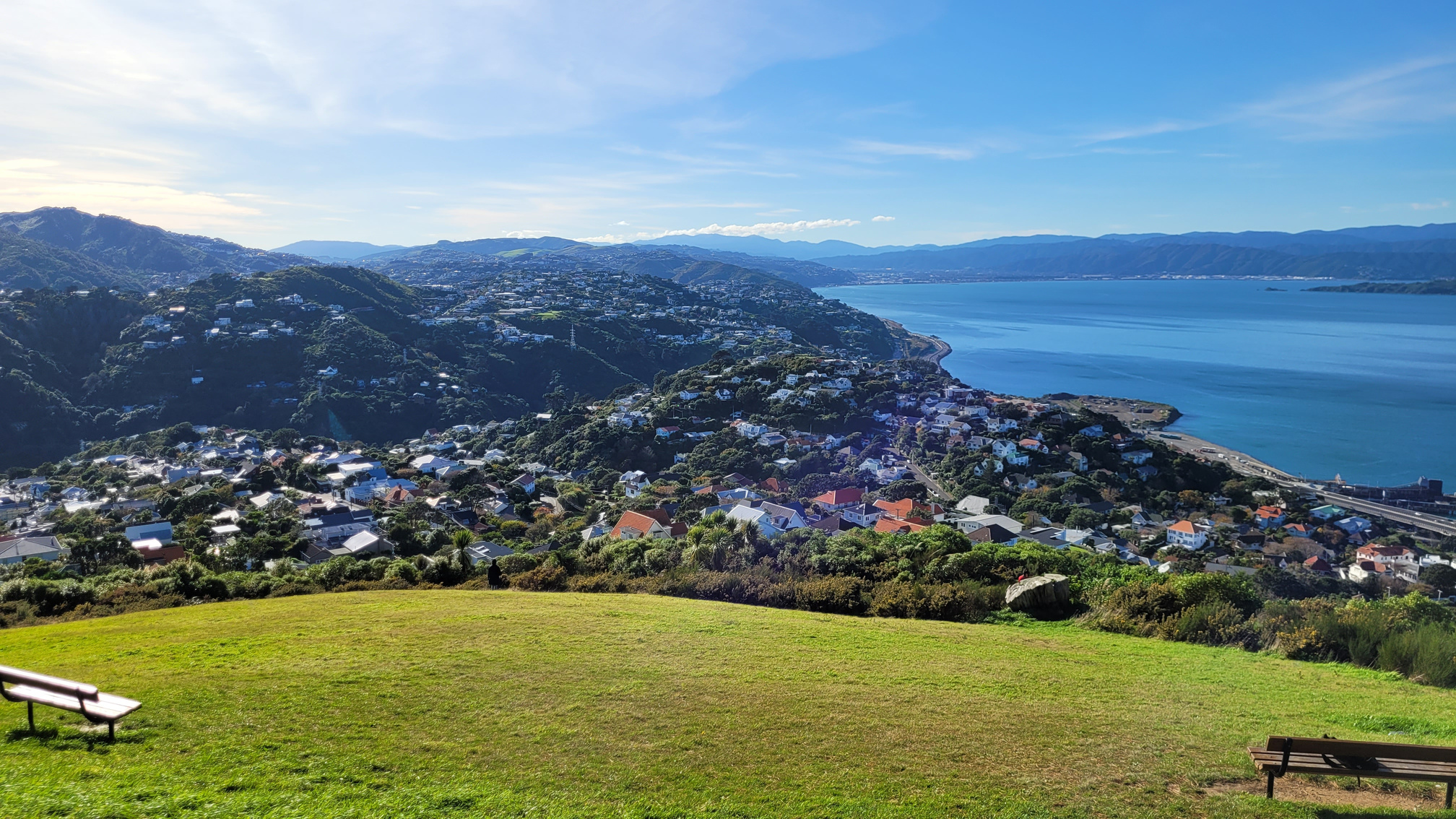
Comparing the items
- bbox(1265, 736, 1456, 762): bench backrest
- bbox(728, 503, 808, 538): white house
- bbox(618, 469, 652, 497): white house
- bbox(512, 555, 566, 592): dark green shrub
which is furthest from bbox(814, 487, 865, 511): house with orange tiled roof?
bbox(1265, 736, 1456, 762): bench backrest

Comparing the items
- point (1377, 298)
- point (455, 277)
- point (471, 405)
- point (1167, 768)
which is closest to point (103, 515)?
point (471, 405)

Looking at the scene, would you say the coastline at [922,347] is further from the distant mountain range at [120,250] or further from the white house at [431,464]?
the distant mountain range at [120,250]

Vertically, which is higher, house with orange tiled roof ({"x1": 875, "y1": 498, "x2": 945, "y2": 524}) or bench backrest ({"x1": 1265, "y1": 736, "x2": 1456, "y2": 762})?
bench backrest ({"x1": 1265, "y1": 736, "x2": 1456, "y2": 762})

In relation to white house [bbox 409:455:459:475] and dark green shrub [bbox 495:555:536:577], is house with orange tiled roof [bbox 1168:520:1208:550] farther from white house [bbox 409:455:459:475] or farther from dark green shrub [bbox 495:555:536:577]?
white house [bbox 409:455:459:475]

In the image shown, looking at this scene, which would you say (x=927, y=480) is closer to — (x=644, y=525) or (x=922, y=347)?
(x=644, y=525)

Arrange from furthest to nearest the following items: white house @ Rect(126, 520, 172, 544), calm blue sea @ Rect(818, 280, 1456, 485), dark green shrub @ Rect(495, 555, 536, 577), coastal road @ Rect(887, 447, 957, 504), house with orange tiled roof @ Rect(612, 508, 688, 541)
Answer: calm blue sea @ Rect(818, 280, 1456, 485) < coastal road @ Rect(887, 447, 957, 504) < white house @ Rect(126, 520, 172, 544) < house with orange tiled roof @ Rect(612, 508, 688, 541) < dark green shrub @ Rect(495, 555, 536, 577)

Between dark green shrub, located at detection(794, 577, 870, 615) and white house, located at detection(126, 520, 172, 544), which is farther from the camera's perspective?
white house, located at detection(126, 520, 172, 544)
